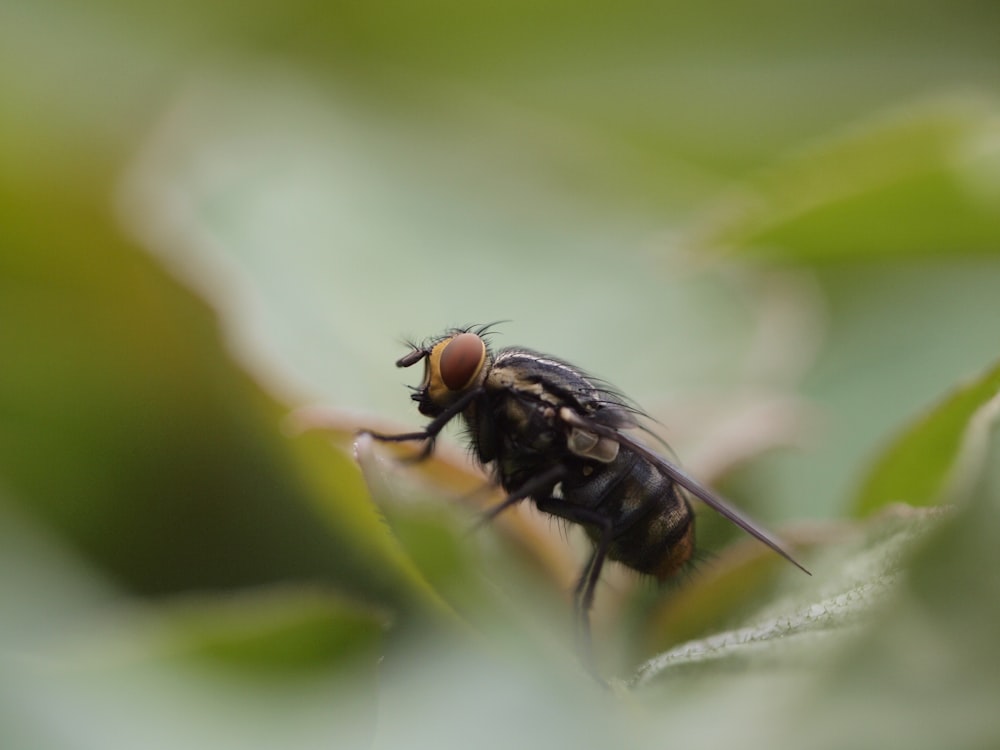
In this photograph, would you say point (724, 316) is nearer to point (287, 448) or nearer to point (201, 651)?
point (287, 448)

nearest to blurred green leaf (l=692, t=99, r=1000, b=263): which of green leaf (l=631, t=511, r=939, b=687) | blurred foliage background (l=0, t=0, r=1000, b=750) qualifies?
blurred foliage background (l=0, t=0, r=1000, b=750)

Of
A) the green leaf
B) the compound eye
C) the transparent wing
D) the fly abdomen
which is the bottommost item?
the fly abdomen

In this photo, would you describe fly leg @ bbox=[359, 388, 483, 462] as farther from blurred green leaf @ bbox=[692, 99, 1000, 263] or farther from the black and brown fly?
blurred green leaf @ bbox=[692, 99, 1000, 263]

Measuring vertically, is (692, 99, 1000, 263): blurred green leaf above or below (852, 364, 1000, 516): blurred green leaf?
above

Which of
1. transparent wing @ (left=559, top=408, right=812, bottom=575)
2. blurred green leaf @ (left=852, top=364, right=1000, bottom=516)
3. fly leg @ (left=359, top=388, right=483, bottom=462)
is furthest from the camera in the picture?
fly leg @ (left=359, top=388, right=483, bottom=462)

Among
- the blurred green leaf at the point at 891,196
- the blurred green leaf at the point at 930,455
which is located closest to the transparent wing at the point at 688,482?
the blurred green leaf at the point at 930,455

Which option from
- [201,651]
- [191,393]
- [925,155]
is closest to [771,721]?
[201,651]

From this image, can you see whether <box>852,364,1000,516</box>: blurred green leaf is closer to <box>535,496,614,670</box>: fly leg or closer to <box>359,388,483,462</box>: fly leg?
<box>535,496,614,670</box>: fly leg

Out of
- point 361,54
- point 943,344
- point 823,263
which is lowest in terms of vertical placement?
point 943,344

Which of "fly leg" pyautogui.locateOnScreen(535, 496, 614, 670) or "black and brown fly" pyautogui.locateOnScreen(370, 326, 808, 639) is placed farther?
"black and brown fly" pyautogui.locateOnScreen(370, 326, 808, 639)

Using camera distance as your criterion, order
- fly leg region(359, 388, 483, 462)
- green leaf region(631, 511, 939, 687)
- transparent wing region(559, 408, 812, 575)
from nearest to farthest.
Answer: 1. green leaf region(631, 511, 939, 687)
2. transparent wing region(559, 408, 812, 575)
3. fly leg region(359, 388, 483, 462)
